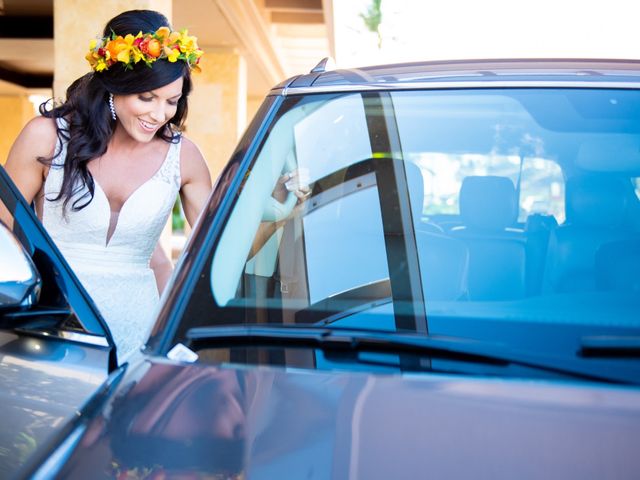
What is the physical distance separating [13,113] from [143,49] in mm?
19401

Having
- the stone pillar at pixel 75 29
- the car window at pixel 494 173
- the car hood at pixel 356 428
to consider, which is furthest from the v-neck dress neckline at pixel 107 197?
the stone pillar at pixel 75 29

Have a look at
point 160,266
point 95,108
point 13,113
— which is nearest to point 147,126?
point 95,108

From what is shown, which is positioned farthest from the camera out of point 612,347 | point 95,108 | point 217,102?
point 217,102

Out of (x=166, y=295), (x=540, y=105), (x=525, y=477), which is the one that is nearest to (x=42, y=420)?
(x=166, y=295)

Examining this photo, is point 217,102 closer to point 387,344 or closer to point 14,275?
point 14,275

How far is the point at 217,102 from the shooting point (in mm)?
11750

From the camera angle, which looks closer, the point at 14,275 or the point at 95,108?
the point at 14,275

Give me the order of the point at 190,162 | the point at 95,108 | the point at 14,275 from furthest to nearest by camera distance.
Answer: the point at 190,162, the point at 95,108, the point at 14,275

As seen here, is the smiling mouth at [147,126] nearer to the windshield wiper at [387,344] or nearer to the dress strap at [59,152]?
the dress strap at [59,152]

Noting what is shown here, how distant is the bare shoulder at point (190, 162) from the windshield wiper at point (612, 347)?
1.85 meters

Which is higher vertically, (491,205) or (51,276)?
(491,205)

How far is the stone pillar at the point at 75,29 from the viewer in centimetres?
584

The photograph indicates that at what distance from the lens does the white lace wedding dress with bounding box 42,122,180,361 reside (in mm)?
2820

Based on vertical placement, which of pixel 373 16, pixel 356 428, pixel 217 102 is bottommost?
pixel 356 428
